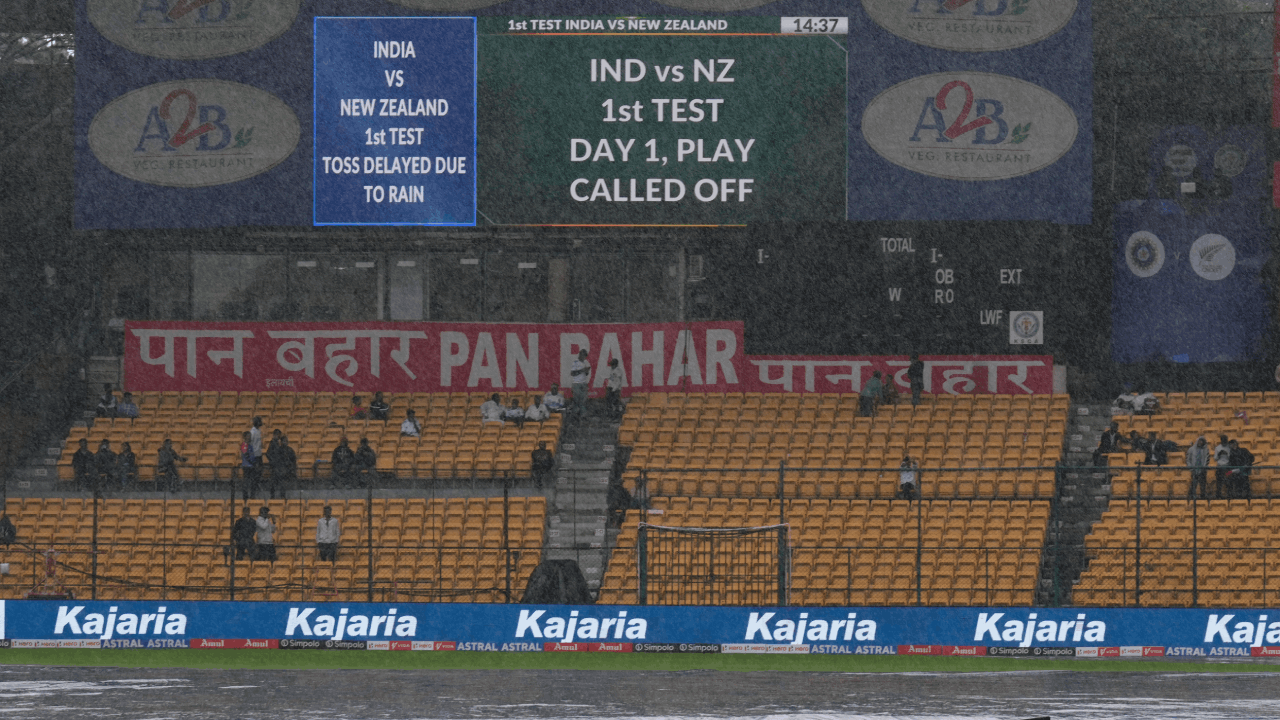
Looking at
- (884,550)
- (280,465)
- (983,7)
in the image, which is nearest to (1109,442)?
(884,550)

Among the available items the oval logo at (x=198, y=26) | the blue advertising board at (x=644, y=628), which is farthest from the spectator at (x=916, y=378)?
the oval logo at (x=198, y=26)

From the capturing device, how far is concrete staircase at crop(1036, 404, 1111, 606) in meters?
27.6

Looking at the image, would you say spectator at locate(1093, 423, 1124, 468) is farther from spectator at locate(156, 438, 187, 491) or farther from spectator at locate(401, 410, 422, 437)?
spectator at locate(156, 438, 187, 491)

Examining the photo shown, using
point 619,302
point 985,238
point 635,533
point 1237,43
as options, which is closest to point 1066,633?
point 635,533

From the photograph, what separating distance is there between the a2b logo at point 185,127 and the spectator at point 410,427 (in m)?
→ 5.39

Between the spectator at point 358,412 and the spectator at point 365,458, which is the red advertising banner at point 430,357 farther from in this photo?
the spectator at point 365,458

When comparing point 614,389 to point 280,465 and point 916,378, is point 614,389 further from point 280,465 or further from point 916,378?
point 280,465

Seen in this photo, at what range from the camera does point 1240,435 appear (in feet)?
101

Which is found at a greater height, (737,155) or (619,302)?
(737,155)

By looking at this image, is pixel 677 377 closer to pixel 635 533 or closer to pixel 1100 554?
pixel 635 533

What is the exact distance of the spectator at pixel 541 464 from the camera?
31.1 meters

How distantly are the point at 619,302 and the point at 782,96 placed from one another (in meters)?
5.52

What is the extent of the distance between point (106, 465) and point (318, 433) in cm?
357

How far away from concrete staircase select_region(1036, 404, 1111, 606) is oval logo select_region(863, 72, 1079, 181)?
485 centimetres
